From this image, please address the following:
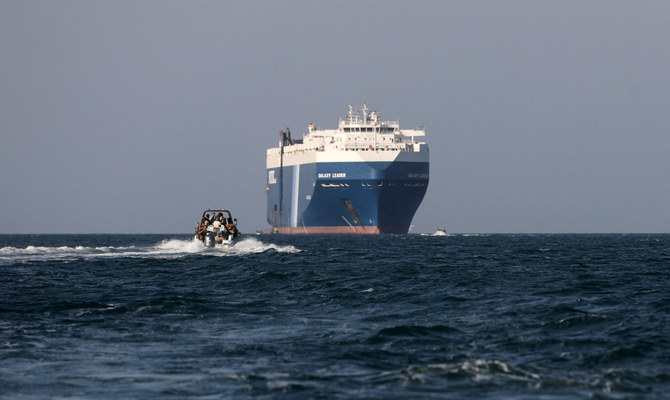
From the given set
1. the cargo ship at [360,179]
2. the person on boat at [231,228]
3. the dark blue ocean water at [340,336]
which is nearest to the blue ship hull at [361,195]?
the cargo ship at [360,179]

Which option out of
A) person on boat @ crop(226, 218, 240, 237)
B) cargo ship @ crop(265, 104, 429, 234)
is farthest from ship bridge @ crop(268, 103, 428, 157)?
person on boat @ crop(226, 218, 240, 237)

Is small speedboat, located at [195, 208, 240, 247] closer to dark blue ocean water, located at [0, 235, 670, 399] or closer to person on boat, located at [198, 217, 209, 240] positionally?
person on boat, located at [198, 217, 209, 240]

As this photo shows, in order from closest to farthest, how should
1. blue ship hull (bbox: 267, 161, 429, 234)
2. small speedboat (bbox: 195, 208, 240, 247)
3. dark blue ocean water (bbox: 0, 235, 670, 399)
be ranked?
dark blue ocean water (bbox: 0, 235, 670, 399) → small speedboat (bbox: 195, 208, 240, 247) → blue ship hull (bbox: 267, 161, 429, 234)

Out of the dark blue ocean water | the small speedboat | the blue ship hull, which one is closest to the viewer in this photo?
the dark blue ocean water

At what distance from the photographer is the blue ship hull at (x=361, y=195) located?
134500 mm

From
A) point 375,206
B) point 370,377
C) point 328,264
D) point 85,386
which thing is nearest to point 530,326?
point 370,377

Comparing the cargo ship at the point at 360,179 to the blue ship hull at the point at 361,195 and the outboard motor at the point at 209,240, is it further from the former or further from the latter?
the outboard motor at the point at 209,240

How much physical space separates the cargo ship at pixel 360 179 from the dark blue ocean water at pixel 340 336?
310 feet

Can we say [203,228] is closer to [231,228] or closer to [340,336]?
[231,228]

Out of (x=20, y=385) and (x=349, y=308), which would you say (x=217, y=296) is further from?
(x=20, y=385)

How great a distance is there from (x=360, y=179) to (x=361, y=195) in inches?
107

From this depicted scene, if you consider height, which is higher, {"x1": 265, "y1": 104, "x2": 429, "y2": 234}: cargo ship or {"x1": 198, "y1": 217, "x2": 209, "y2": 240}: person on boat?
{"x1": 265, "y1": 104, "x2": 429, "y2": 234}: cargo ship

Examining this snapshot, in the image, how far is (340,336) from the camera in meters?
21.9

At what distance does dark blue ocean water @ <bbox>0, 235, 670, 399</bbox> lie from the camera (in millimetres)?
16250
